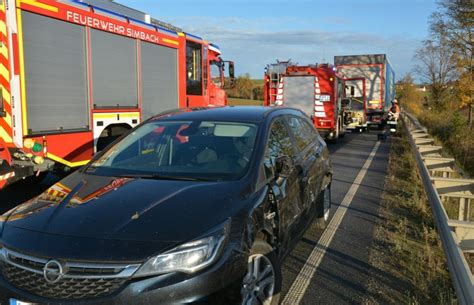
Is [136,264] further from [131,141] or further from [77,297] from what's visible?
[131,141]

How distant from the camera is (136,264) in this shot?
8.79 ft

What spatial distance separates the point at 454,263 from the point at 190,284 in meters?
1.84

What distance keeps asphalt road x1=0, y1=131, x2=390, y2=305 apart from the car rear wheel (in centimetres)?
53

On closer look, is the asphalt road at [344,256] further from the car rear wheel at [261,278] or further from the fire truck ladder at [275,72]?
the fire truck ladder at [275,72]

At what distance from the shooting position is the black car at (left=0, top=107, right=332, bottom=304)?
8.80ft

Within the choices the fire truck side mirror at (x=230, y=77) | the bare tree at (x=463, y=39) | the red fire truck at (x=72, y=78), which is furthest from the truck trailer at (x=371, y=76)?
the red fire truck at (x=72, y=78)

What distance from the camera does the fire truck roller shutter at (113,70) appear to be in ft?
24.9

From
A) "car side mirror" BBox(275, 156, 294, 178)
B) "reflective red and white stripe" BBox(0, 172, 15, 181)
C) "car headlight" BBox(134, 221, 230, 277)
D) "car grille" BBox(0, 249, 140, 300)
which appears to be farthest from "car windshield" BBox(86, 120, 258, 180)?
"reflective red and white stripe" BBox(0, 172, 15, 181)

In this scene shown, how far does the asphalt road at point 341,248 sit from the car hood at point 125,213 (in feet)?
4.44

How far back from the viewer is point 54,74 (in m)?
6.79

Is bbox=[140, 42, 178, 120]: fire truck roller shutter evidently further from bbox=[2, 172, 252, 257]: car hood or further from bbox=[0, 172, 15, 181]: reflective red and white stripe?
bbox=[2, 172, 252, 257]: car hood

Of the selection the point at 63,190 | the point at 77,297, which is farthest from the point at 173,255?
the point at 63,190

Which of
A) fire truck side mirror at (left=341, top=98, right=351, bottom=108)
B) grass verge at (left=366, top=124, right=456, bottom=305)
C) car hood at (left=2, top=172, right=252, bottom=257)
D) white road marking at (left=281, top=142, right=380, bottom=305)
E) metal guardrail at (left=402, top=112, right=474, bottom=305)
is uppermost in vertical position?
fire truck side mirror at (left=341, top=98, right=351, bottom=108)

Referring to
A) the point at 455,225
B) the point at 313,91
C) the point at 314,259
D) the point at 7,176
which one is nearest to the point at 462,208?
the point at 455,225
